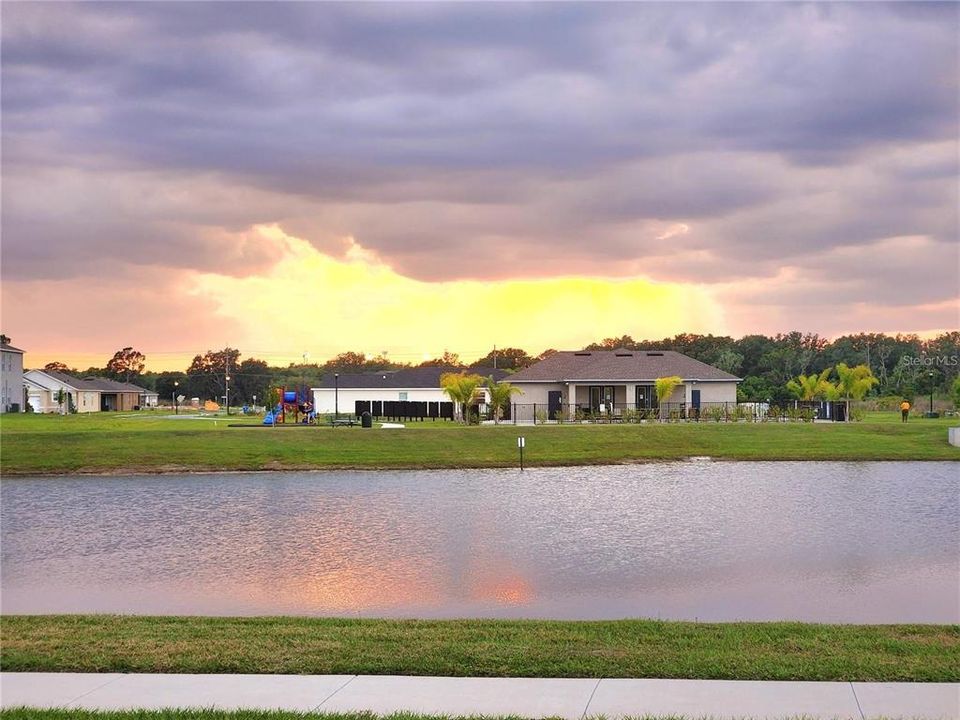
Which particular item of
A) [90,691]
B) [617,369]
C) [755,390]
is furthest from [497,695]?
[755,390]

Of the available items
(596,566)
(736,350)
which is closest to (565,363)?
(736,350)

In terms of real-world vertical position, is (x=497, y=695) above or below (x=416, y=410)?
below

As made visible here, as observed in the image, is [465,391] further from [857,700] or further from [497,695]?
[857,700]

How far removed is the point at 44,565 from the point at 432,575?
6.93 m

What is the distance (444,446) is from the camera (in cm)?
4347

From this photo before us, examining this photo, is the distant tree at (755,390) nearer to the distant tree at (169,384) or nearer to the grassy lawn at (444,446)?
the grassy lawn at (444,446)

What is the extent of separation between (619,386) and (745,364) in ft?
142

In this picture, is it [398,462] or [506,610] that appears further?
[398,462]

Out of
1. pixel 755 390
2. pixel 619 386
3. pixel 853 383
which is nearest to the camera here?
pixel 619 386

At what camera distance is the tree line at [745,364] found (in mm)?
93500

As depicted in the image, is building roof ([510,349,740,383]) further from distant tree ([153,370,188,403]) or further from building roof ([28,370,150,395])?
distant tree ([153,370,188,403])

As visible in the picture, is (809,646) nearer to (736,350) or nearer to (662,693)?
(662,693)

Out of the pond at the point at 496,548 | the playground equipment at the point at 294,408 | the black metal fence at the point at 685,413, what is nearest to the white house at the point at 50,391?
the playground equipment at the point at 294,408

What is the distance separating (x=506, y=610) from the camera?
12.9m
